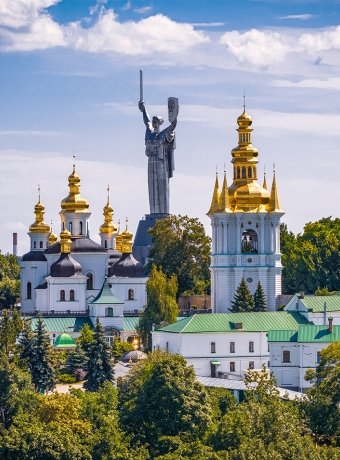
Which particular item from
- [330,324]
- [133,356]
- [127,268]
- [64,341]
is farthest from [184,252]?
[330,324]

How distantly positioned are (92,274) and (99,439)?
3877 centimetres

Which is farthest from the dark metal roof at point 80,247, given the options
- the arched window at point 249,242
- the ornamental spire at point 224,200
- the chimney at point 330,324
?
the chimney at point 330,324

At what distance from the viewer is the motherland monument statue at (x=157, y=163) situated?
4523 inches

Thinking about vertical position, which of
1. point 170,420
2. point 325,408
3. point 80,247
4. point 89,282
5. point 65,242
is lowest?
point 170,420

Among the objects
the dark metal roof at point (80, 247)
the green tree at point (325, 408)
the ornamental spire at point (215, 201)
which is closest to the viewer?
the green tree at point (325, 408)

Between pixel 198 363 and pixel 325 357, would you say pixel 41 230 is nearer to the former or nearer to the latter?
pixel 198 363

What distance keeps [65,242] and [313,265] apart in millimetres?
10707

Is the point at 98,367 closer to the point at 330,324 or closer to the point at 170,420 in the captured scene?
the point at 330,324

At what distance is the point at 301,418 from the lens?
6644 centimetres

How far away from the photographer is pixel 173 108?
115 metres

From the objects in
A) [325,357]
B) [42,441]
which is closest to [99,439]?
[42,441]

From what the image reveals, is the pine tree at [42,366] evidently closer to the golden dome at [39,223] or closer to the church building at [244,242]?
the church building at [244,242]

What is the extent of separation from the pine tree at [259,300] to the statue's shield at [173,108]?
22136 mm

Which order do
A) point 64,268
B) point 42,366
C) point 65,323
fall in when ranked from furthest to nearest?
point 64,268 < point 65,323 < point 42,366
